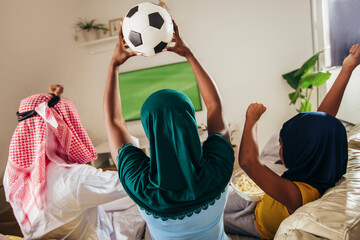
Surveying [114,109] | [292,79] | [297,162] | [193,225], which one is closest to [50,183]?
[114,109]

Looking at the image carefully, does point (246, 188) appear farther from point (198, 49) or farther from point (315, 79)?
point (198, 49)

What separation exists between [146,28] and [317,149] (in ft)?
3.48

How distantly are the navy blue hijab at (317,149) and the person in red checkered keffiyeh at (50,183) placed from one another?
105 cm

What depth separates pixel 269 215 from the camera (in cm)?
111

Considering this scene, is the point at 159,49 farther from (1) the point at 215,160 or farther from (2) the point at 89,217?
(2) the point at 89,217

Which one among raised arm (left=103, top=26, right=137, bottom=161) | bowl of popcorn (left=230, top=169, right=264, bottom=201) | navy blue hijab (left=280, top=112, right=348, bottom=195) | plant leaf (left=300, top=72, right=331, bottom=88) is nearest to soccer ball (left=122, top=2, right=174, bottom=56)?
raised arm (left=103, top=26, right=137, bottom=161)

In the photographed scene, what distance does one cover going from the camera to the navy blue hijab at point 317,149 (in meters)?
0.95

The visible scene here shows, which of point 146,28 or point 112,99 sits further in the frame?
point 146,28

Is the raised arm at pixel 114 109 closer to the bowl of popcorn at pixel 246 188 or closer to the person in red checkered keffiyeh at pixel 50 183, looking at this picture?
the person in red checkered keffiyeh at pixel 50 183

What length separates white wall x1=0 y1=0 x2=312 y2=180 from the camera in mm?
2670

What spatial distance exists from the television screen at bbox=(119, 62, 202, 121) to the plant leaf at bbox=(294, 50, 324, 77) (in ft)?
4.38

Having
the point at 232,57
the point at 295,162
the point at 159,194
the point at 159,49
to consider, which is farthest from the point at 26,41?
the point at 295,162

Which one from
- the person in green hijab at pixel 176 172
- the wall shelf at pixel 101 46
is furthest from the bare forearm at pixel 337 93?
the wall shelf at pixel 101 46

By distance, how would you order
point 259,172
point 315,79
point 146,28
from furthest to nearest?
point 315,79 → point 146,28 → point 259,172
